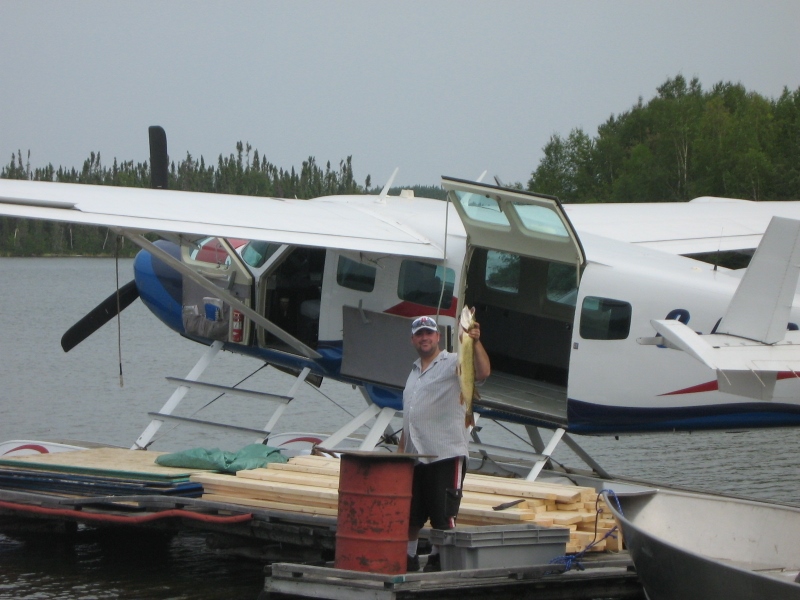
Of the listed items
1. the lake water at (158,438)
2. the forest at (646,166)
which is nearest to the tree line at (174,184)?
the forest at (646,166)

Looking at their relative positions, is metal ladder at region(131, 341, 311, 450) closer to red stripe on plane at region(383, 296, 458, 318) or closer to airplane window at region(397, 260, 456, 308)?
Result: red stripe on plane at region(383, 296, 458, 318)

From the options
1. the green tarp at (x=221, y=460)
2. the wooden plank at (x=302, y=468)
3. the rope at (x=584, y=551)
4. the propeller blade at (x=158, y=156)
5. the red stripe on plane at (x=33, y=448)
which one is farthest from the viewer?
the propeller blade at (x=158, y=156)

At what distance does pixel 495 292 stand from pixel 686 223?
9.63 ft

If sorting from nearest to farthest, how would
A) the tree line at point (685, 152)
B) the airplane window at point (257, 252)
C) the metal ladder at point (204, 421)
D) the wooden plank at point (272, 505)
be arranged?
the wooden plank at point (272, 505)
the metal ladder at point (204, 421)
the airplane window at point (257, 252)
the tree line at point (685, 152)

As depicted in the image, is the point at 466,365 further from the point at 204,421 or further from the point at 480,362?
the point at 204,421

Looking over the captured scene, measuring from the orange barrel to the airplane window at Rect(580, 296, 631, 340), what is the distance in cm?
277

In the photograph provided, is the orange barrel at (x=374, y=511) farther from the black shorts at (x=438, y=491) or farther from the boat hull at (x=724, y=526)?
the boat hull at (x=724, y=526)

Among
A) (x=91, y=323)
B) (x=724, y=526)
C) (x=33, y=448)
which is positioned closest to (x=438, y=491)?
(x=724, y=526)

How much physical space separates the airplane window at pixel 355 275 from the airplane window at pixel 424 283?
11.6 inches

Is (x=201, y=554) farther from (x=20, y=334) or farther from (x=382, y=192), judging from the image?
(x=20, y=334)

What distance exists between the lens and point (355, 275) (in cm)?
1008

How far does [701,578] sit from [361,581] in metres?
1.91

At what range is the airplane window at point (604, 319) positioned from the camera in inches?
340

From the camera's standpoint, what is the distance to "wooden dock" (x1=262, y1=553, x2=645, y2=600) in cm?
648
